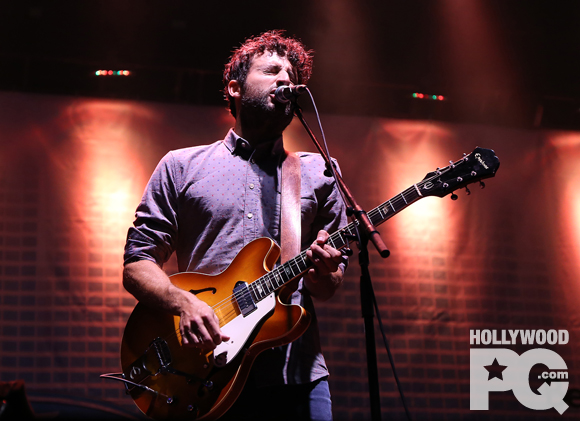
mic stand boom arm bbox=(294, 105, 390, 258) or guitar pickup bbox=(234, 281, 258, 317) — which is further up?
mic stand boom arm bbox=(294, 105, 390, 258)

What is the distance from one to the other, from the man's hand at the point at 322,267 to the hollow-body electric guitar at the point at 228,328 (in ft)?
0.20

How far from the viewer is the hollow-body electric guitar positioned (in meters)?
1.88

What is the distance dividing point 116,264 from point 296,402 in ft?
6.88

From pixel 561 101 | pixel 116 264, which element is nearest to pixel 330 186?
pixel 116 264

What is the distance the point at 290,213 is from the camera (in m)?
2.23

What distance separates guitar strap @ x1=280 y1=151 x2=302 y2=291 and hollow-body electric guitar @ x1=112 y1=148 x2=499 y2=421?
0.09m

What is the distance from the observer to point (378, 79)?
4.47 meters

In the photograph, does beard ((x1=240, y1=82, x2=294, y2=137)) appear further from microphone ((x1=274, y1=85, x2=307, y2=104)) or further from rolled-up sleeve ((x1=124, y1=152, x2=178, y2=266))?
rolled-up sleeve ((x1=124, y1=152, x2=178, y2=266))

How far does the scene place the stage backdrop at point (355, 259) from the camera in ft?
11.6

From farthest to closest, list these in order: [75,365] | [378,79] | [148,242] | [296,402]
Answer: [378,79] → [75,365] → [148,242] → [296,402]

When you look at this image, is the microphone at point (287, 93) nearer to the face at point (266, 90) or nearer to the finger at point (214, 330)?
the face at point (266, 90)

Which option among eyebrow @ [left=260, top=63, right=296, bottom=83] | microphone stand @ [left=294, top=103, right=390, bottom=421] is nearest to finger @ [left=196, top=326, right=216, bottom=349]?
microphone stand @ [left=294, top=103, right=390, bottom=421]

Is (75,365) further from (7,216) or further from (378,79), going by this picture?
(378,79)

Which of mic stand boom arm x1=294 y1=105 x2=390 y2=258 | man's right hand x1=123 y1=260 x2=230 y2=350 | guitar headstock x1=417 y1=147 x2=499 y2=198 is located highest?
guitar headstock x1=417 y1=147 x2=499 y2=198
